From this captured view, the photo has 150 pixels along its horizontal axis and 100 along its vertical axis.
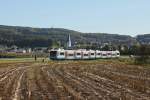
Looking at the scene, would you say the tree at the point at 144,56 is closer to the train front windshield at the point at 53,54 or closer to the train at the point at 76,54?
the train at the point at 76,54

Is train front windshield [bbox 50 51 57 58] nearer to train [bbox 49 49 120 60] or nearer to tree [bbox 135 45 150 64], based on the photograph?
train [bbox 49 49 120 60]

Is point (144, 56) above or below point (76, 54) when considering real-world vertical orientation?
below

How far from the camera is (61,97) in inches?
920

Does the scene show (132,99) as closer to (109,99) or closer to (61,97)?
(109,99)

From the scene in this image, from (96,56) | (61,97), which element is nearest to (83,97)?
(61,97)

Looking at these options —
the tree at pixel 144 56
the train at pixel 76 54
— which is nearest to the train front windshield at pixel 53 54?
the train at pixel 76 54

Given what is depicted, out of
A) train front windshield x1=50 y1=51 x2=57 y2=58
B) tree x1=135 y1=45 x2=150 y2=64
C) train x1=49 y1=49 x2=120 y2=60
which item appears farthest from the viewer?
train x1=49 y1=49 x2=120 y2=60

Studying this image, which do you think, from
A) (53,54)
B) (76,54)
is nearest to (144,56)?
(53,54)

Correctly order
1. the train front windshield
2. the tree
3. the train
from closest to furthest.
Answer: the tree → the train front windshield → the train

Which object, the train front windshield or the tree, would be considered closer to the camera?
the tree

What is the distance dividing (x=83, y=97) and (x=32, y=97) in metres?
3.03

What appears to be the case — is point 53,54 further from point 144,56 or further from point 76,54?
point 144,56

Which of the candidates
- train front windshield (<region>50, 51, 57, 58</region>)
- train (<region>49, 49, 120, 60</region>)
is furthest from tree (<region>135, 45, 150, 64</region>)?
train front windshield (<region>50, 51, 57, 58</region>)

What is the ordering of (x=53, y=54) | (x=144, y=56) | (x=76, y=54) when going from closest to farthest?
(x=144, y=56) < (x=53, y=54) < (x=76, y=54)
